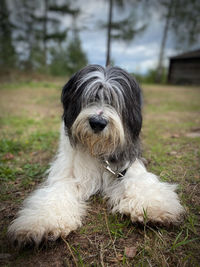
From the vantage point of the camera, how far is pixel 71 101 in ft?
7.13

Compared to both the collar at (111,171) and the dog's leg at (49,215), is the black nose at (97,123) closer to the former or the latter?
the collar at (111,171)

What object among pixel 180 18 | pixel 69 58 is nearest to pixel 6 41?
pixel 69 58

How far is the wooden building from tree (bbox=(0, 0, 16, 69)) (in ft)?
57.4

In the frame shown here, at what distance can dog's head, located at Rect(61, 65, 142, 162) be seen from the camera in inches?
75.6

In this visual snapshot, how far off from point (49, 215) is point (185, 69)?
79.2 feet

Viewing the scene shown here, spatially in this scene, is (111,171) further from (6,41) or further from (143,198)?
(6,41)

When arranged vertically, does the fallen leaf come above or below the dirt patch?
above

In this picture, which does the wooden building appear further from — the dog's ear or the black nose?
the black nose

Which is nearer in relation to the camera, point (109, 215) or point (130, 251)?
point (130, 251)

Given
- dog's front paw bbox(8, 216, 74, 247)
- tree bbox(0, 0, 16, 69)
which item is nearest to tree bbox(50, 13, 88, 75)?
tree bbox(0, 0, 16, 69)

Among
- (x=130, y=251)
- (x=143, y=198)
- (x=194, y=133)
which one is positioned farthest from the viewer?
(x=194, y=133)

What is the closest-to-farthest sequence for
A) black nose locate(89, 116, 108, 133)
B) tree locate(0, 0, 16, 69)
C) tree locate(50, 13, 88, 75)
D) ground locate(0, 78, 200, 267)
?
1. ground locate(0, 78, 200, 267)
2. black nose locate(89, 116, 108, 133)
3. tree locate(0, 0, 16, 69)
4. tree locate(50, 13, 88, 75)

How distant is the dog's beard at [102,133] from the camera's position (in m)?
1.91

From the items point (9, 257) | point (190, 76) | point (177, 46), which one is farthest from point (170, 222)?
point (177, 46)
